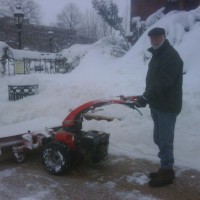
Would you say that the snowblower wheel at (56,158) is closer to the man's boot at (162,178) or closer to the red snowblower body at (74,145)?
the red snowblower body at (74,145)

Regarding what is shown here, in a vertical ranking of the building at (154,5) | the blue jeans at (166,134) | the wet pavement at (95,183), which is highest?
the building at (154,5)

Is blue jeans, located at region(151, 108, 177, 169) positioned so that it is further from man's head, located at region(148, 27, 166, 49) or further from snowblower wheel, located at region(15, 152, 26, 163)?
snowblower wheel, located at region(15, 152, 26, 163)

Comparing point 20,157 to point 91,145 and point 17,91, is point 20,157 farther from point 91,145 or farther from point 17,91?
point 17,91

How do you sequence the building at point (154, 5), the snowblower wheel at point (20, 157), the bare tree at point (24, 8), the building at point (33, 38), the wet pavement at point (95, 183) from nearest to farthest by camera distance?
the wet pavement at point (95, 183)
the snowblower wheel at point (20, 157)
the building at point (154, 5)
the building at point (33, 38)
the bare tree at point (24, 8)

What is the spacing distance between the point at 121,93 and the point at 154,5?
940 cm

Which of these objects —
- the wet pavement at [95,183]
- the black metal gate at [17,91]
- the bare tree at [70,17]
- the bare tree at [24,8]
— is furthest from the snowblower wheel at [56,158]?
the bare tree at [70,17]

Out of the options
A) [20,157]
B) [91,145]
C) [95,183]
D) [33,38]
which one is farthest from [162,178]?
[33,38]

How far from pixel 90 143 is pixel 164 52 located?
1609 millimetres

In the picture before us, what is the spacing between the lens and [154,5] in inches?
693

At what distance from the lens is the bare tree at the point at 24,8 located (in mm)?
44062

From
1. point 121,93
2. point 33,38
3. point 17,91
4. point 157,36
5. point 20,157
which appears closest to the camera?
point 157,36

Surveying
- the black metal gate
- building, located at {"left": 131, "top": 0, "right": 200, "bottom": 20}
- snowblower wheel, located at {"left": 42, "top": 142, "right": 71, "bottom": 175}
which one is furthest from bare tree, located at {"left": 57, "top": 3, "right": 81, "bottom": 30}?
snowblower wheel, located at {"left": 42, "top": 142, "right": 71, "bottom": 175}

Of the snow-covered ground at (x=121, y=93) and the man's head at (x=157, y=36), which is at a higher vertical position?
the man's head at (x=157, y=36)

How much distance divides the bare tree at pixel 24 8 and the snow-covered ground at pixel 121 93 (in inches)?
1242
